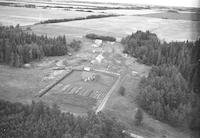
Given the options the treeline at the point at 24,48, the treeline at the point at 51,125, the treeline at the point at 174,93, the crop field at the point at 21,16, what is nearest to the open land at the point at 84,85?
the treeline at the point at 174,93

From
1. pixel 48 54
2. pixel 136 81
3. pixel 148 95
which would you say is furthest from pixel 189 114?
pixel 48 54

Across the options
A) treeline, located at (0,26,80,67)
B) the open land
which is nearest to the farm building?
the open land

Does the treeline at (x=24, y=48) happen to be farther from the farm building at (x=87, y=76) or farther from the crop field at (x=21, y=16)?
the crop field at (x=21, y=16)

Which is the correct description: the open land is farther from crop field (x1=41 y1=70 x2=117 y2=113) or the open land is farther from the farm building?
the farm building

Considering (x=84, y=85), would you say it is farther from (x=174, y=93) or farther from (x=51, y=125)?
(x=51, y=125)

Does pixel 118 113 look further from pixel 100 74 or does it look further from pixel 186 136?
pixel 100 74

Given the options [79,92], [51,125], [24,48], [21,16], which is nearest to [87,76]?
[79,92]

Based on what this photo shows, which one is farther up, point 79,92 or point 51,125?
point 51,125
